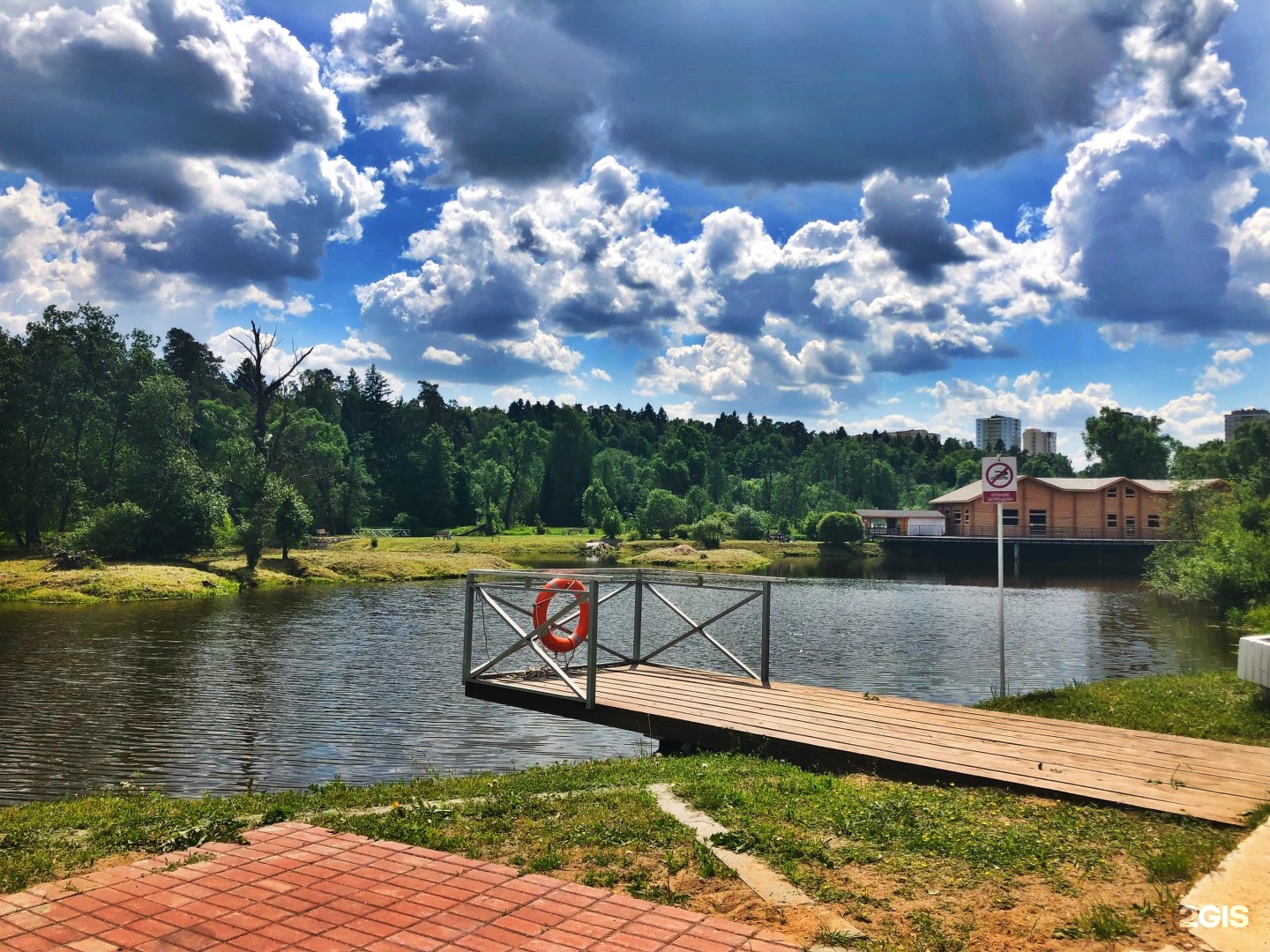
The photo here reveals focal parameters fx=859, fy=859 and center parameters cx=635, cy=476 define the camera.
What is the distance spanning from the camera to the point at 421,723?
43.5 ft

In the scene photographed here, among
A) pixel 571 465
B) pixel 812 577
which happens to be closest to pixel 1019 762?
pixel 812 577

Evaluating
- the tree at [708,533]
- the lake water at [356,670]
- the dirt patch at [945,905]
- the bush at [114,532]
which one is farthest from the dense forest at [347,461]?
the dirt patch at [945,905]

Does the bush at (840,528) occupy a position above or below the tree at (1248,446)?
below

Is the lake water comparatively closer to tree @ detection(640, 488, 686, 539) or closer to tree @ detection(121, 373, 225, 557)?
tree @ detection(121, 373, 225, 557)

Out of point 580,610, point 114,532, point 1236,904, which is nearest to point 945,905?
Answer: point 1236,904

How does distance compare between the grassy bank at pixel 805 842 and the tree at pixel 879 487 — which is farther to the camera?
the tree at pixel 879 487

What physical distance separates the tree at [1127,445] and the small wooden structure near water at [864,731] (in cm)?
10141

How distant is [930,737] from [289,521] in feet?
136

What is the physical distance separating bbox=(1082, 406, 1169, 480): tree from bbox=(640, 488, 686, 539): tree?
53152mm

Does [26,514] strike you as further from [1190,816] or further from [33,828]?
[1190,816]

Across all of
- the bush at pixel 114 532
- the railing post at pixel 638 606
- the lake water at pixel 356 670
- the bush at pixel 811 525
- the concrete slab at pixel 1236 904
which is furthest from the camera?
the bush at pixel 811 525

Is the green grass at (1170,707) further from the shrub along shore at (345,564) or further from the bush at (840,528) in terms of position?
the bush at (840,528)

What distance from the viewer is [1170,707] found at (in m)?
10.4

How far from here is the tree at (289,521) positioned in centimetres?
4353
